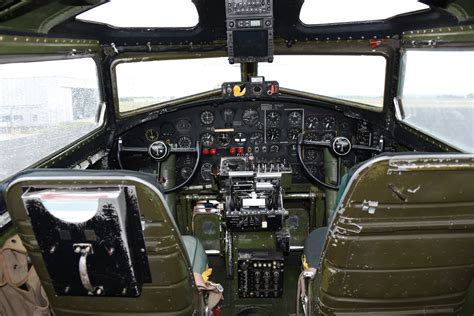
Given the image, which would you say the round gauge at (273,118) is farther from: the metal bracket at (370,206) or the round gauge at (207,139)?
the metal bracket at (370,206)

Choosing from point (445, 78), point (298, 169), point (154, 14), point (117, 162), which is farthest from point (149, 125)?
point (445, 78)

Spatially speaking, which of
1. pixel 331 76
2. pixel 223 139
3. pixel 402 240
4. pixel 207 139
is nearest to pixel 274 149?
pixel 223 139

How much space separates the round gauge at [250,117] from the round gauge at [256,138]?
0.35 ft

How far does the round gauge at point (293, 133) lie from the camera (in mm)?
3783

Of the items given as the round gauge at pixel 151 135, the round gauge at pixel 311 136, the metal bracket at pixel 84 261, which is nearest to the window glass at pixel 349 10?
the round gauge at pixel 311 136

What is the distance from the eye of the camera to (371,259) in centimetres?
149

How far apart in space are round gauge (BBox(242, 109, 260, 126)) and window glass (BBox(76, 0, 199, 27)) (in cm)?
97

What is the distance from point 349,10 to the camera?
3.11 metres

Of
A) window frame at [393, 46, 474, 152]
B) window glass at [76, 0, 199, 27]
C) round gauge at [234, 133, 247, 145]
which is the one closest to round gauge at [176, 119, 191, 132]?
round gauge at [234, 133, 247, 145]

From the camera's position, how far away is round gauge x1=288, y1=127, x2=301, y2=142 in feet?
12.4

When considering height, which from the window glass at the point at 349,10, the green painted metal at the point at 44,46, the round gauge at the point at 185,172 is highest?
the window glass at the point at 349,10

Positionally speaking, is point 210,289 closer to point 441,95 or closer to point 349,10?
point 441,95

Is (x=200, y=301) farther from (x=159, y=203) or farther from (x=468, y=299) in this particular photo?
(x=468, y=299)

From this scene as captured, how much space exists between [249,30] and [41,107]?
5.22ft
